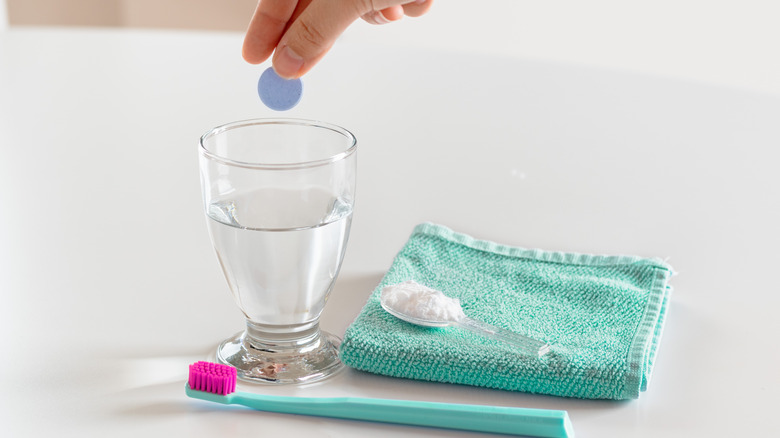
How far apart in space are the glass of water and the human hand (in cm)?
6

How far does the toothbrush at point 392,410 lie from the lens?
1.74 feet

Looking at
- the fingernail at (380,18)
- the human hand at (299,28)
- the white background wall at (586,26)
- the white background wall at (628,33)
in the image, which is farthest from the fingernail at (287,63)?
the white background wall at (586,26)

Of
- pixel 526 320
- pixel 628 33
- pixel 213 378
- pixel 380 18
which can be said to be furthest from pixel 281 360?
pixel 628 33

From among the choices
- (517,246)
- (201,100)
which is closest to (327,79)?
(201,100)

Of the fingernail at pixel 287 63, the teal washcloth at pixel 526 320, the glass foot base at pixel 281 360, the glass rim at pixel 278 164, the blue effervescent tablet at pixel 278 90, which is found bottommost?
the glass foot base at pixel 281 360

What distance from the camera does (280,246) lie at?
1.95ft

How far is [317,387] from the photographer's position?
0.60 m

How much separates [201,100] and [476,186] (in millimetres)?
476

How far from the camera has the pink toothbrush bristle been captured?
1.85ft

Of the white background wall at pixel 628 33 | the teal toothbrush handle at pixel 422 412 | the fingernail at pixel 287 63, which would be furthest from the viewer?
the white background wall at pixel 628 33

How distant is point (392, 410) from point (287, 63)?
25 centimetres

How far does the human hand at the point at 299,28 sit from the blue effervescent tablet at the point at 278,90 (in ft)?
0.06

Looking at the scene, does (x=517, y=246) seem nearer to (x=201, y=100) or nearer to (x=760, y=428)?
(x=760, y=428)

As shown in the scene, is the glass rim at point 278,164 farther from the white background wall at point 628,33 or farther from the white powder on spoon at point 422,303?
the white background wall at point 628,33
